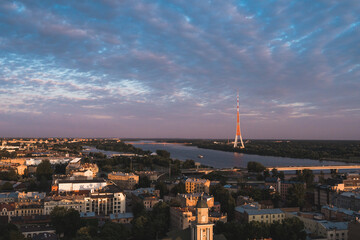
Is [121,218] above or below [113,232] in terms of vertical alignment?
below

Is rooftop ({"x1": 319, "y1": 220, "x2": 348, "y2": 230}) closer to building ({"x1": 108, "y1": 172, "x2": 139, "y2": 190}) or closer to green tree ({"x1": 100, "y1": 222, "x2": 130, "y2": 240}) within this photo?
green tree ({"x1": 100, "y1": 222, "x2": 130, "y2": 240})

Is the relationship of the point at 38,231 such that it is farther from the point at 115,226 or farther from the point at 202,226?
the point at 202,226

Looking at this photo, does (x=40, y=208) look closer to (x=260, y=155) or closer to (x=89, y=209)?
(x=89, y=209)

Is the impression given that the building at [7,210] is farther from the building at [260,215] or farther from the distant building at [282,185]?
the distant building at [282,185]

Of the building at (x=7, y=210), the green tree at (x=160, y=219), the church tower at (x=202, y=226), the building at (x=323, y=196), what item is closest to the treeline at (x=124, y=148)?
the building at (x=323, y=196)

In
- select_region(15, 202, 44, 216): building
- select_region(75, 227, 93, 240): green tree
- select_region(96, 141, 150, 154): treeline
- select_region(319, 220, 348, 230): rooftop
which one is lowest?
select_region(15, 202, 44, 216): building

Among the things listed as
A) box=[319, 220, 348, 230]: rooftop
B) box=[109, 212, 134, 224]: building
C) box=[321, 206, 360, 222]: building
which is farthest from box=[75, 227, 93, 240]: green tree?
box=[321, 206, 360, 222]: building

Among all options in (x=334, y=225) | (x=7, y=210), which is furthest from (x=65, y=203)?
(x=334, y=225)

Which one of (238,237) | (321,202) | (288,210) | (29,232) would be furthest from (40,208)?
(321,202)

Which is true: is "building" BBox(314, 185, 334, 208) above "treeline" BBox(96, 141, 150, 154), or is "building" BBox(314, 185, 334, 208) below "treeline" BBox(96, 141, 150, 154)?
below
